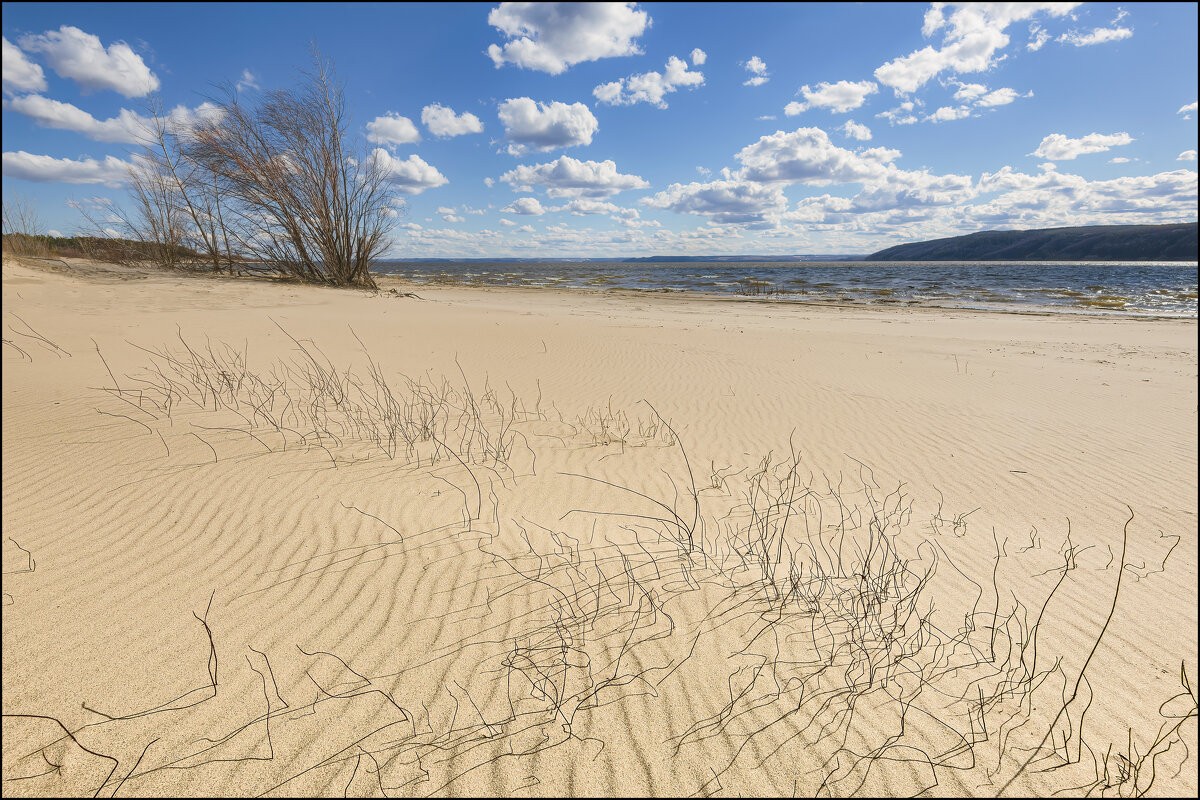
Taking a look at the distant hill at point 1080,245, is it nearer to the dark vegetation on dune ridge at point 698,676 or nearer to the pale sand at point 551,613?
the pale sand at point 551,613

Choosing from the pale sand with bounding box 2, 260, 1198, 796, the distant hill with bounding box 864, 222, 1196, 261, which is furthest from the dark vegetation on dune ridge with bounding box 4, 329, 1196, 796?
the distant hill with bounding box 864, 222, 1196, 261

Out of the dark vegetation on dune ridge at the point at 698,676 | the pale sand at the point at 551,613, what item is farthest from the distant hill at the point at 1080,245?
the dark vegetation on dune ridge at the point at 698,676

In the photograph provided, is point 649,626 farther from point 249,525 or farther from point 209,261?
point 209,261

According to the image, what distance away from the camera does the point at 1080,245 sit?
115 meters

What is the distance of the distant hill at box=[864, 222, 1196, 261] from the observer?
102 m

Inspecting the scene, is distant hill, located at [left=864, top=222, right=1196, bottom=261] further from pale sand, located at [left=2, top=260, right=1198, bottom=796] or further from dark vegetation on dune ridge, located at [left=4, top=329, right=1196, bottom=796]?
dark vegetation on dune ridge, located at [left=4, top=329, right=1196, bottom=796]

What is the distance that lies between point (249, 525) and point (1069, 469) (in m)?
7.07

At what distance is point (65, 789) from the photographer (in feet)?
5.65

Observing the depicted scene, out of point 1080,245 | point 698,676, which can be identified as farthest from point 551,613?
point 1080,245

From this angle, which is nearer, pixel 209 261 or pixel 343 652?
pixel 343 652

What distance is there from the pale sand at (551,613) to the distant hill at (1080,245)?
447 feet

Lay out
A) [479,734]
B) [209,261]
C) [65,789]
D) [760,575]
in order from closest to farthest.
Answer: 1. [65,789]
2. [479,734]
3. [760,575]
4. [209,261]

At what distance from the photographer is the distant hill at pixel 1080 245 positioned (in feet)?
335

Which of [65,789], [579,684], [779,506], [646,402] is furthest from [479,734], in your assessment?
[646,402]
